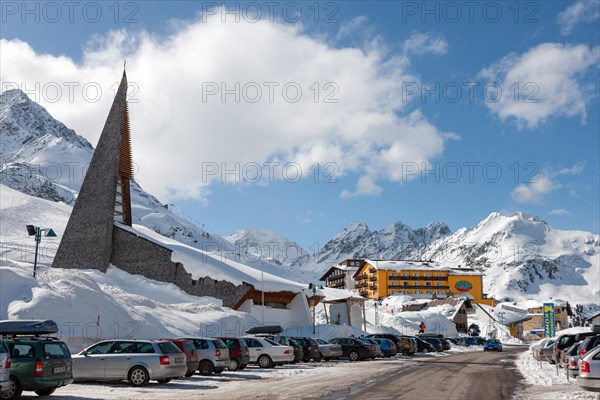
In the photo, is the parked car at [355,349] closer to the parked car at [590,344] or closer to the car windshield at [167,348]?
the parked car at [590,344]

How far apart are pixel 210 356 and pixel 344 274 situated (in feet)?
466

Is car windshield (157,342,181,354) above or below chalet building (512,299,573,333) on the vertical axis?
above

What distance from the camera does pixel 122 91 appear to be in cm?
6169

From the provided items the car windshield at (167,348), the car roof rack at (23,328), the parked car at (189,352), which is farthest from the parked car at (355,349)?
the car roof rack at (23,328)

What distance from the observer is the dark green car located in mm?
15227

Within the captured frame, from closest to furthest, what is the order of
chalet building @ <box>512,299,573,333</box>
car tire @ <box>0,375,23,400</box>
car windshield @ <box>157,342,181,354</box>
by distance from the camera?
car tire @ <box>0,375,23,400</box> → car windshield @ <box>157,342,181,354</box> → chalet building @ <box>512,299,573,333</box>

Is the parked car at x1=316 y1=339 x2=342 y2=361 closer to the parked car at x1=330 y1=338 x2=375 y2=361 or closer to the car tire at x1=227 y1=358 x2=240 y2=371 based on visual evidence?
the parked car at x1=330 y1=338 x2=375 y2=361

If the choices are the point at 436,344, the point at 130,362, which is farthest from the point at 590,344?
the point at 436,344

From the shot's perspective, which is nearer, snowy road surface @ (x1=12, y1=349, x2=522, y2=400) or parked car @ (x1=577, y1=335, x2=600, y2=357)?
snowy road surface @ (x1=12, y1=349, x2=522, y2=400)

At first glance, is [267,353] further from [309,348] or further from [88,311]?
[88,311]

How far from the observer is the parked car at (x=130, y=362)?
19234 mm

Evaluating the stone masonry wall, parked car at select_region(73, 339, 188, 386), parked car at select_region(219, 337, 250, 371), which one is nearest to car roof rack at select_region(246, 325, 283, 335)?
the stone masonry wall

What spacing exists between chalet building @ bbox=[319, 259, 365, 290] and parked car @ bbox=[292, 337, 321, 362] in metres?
124

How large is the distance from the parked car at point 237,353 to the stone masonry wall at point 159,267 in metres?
30.9
